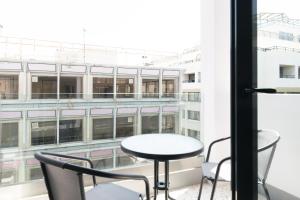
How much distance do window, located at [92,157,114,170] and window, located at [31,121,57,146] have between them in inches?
19.3

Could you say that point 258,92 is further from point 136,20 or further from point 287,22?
point 136,20

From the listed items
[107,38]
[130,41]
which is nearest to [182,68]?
[130,41]

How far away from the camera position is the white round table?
1.69 metres

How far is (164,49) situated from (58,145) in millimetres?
1526

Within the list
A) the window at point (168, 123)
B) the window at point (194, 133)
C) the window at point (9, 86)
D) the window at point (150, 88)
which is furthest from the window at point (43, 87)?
the window at point (194, 133)

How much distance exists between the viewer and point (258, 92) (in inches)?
50.1

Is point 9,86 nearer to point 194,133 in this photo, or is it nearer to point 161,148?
point 161,148

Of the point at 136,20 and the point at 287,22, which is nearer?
the point at 287,22

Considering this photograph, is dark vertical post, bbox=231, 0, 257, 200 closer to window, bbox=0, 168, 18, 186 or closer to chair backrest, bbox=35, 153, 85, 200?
chair backrest, bbox=35, 153, 85, 200

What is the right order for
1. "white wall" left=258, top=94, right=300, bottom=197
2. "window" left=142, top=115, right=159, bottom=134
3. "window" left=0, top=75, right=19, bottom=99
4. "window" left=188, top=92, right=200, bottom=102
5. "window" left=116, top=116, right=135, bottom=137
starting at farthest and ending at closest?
"window" left=188, top=92, right=200, bottom=102, "window" left=142, top=115, right=159, bottom=134, "window" left=116, top=116, right=135, bottom=137, "window" left=0, top=75, right=19, bottom=99, "white wall" left=258, top=94, right=300, bottom=197

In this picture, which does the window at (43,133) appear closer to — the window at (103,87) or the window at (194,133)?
the window at (103,87)

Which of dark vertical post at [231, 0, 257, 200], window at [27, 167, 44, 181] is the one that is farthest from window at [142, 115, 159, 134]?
dark vertical post at [231, 0, 257, 200]

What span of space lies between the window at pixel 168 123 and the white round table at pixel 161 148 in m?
0.76

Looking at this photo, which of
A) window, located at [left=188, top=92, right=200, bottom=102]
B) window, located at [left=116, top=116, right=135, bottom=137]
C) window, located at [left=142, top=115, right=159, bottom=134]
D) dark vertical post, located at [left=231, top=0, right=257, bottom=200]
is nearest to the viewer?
dark vertical post, located at [left=231, top=0, right=257, bottom=200]
